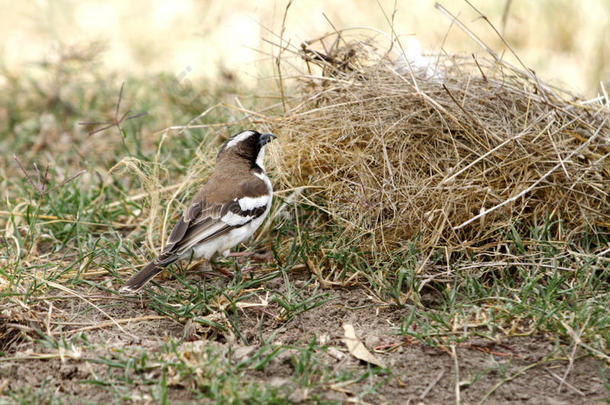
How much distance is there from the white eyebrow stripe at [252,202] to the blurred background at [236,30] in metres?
3.11

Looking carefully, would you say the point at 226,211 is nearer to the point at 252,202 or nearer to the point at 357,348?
the point at 252,202

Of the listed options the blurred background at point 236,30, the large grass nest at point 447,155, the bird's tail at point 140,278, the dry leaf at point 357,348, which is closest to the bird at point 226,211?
the bird's tail at point 140,278

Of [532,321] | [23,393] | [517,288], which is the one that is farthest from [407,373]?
[23,393]

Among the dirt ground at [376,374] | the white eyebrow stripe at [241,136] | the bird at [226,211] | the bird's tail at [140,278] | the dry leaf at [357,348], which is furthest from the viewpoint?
the white eyebrow stripe at [241,136]

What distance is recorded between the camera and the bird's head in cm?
533

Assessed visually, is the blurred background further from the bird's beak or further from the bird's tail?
the bird's tail

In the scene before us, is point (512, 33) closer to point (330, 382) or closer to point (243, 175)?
point (243, 175)

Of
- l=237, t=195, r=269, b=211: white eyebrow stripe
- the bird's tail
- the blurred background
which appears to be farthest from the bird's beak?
the blurred background

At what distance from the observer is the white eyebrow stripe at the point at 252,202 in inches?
194

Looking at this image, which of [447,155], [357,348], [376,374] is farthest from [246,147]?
[376,374]

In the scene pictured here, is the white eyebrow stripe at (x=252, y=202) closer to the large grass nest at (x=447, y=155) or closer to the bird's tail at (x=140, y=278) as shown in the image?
the large grass nest at (x=447, y=155)

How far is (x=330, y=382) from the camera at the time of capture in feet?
11.4

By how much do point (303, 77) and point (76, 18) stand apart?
20.7 ft

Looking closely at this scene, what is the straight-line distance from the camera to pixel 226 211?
4934mm
